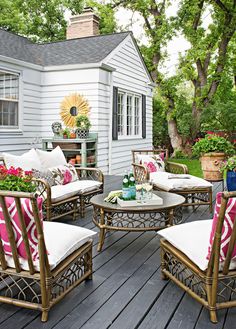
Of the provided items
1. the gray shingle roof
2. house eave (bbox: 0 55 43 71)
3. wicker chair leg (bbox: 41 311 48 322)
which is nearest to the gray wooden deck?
wicker chair leg (bbox: 41 311 48 322)

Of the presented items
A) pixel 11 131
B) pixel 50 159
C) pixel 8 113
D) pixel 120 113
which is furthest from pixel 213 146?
pixel 8 113

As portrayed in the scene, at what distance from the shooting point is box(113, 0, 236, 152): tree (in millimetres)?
14102

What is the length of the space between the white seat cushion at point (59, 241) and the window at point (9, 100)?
211 inches

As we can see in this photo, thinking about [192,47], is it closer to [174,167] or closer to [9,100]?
[9,100]

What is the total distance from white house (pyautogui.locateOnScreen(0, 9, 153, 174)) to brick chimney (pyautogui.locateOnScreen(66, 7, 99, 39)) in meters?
0.06

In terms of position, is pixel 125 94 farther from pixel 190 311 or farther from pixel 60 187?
pixel 190 311

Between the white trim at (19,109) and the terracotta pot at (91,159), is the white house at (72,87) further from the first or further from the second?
the terracotta pot at (91,159)

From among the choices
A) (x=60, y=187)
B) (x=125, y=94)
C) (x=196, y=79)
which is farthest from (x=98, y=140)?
(x=196, y=79)

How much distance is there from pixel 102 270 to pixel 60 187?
1809 millimetres

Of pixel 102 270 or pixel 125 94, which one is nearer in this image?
pixel 102 270

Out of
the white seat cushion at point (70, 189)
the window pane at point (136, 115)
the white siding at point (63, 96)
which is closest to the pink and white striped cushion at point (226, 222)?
the white seat cushion at point (70, 189)

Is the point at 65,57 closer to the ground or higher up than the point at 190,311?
higher up

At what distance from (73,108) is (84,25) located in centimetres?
379

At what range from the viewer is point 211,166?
6.59 meters
